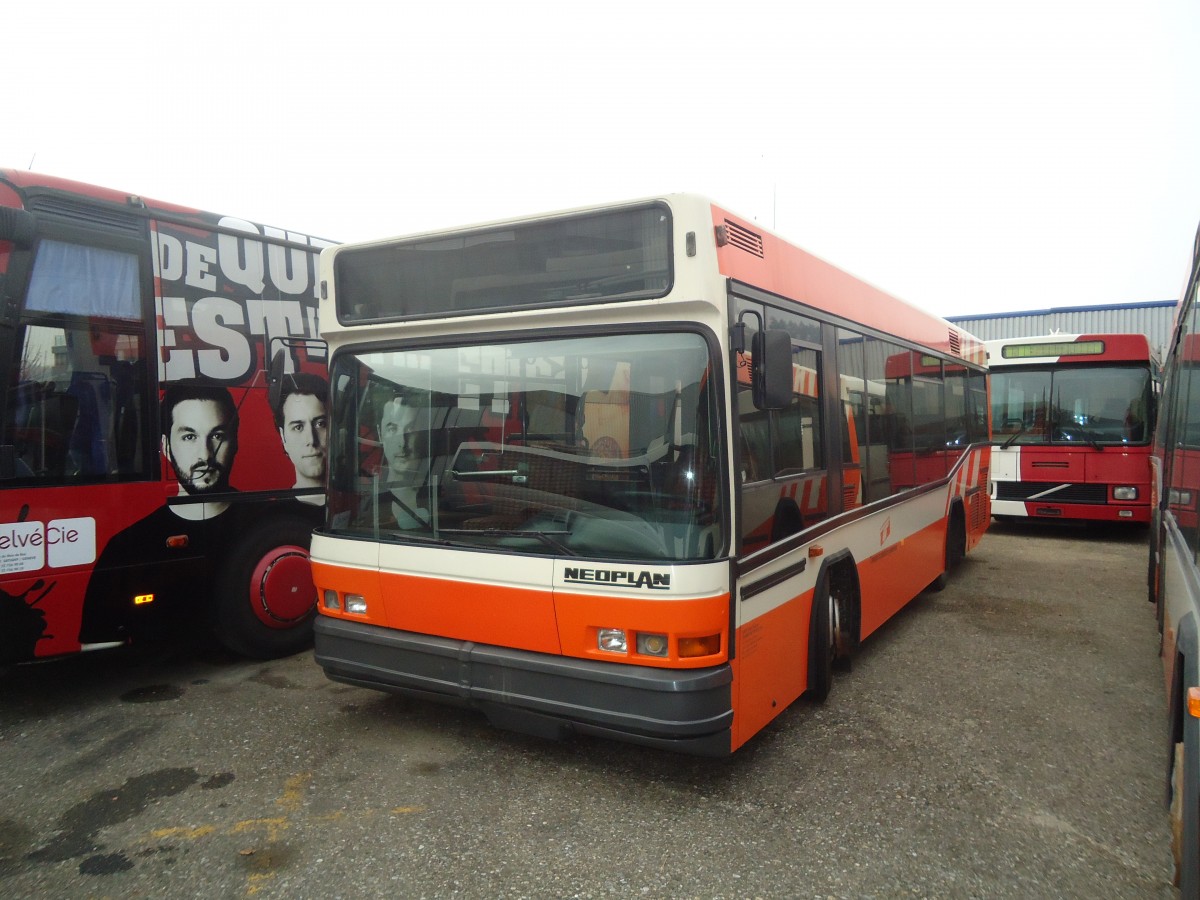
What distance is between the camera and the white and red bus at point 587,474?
346cm

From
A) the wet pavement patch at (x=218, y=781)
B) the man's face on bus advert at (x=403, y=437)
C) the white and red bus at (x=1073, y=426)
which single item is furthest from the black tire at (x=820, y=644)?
the white and red bus at (x=1073, y=426)

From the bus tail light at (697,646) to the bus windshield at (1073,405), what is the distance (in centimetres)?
1028

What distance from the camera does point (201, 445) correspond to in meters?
5.28

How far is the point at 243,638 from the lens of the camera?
562 cm

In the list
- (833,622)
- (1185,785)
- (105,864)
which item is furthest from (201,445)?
(1185,785)

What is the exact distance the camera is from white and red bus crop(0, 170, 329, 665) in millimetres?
4430

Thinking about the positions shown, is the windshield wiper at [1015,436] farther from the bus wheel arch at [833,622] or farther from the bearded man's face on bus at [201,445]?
the bearded man's face on bus at [201,445]

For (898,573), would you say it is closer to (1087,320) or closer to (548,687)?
(548,687)

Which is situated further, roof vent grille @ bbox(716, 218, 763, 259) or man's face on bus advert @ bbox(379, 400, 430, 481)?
man's face on bus advert @ bbox(379, 400, 430, 481)

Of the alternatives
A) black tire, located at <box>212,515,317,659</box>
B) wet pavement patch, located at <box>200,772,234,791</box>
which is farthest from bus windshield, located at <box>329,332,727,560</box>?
black tire, located at <box>212,515,317,659</box>

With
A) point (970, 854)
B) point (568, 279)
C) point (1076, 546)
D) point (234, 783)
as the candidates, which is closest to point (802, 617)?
point (970, 854)

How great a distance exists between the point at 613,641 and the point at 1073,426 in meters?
10.5

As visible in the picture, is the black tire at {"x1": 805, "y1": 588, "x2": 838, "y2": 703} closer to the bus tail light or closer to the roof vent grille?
the bus tail light

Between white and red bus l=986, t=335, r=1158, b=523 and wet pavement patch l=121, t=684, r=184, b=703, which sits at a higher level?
white and red bus l=986, t=335, r=1158, b=523
